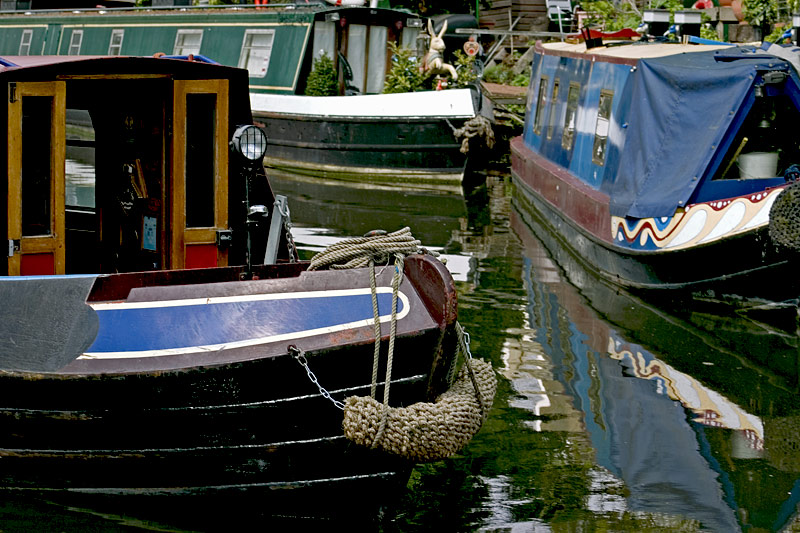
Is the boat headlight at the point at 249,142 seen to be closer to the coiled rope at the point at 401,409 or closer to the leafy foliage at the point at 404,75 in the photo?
the coiled rope at the point at 401,409

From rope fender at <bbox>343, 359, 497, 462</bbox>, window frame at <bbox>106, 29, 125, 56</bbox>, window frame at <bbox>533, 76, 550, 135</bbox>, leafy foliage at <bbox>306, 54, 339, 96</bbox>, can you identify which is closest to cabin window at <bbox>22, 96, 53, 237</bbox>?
rope fender at <bbox>343, 359, 497, 462</bbox>

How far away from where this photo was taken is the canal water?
229 inches

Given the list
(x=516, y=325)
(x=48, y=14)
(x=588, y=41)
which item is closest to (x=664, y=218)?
(x=516, y=325)

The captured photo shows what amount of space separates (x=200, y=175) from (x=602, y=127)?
676 centimetres

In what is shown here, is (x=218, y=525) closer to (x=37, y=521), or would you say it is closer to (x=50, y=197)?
(x=37, y=521)

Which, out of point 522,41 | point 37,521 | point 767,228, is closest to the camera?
point 37,521

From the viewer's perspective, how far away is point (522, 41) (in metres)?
27.0

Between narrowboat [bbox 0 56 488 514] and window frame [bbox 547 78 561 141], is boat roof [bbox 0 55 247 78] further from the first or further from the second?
window frame [bbox 547 78 561 141]

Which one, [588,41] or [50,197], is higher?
[588,41]

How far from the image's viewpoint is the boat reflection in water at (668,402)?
6121mm

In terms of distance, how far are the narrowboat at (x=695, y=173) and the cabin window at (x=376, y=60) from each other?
287 inches

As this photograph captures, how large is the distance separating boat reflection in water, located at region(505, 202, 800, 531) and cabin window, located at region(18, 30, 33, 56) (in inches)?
640

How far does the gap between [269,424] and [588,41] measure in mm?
9880

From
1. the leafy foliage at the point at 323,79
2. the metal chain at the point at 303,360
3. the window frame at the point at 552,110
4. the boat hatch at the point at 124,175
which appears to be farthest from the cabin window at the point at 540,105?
the metal chain at the point at 303,360
